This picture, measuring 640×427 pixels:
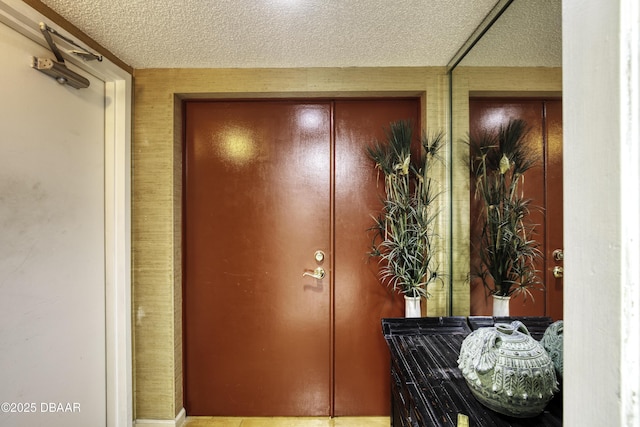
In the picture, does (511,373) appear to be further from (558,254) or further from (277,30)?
(277,30)

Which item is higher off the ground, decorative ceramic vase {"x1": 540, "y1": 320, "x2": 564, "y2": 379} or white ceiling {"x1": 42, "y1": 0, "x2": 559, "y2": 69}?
white ceiling {"x1": 42, "y1": 0, "x2": 559, "y2": 69}

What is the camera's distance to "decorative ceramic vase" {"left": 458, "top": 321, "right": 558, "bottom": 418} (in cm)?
71

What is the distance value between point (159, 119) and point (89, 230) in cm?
77

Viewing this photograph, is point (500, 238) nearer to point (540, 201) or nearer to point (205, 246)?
point (540, 201)

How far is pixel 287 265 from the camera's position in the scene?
1791mm

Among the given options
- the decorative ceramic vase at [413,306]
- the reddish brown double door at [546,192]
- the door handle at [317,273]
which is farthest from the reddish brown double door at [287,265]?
the reddish brown double door at [546,192]

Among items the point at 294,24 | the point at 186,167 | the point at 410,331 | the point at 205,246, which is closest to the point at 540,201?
the point at 410,331

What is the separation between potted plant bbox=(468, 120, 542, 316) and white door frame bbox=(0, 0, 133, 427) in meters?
1.95

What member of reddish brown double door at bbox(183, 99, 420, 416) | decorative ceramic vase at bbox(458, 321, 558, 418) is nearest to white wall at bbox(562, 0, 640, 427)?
decorative ceramic vase at bbox(458, 321, 558, 418)

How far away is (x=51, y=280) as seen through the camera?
1.25m

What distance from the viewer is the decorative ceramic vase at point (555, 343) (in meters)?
0.77

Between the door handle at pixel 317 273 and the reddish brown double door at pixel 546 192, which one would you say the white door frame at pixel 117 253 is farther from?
the reddish brown double door at pixel 546 192

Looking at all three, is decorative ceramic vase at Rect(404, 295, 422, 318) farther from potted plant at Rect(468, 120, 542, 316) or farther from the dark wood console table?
potted plant at Rect(468, 120, 542, 316)

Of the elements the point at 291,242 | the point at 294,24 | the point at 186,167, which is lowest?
the point at 291,242
